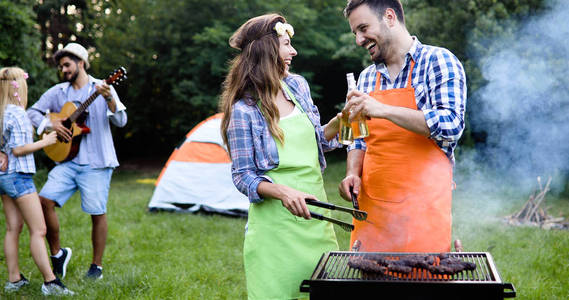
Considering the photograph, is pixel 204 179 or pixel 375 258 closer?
pixel 375 258

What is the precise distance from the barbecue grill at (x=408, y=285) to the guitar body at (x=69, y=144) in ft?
11.1

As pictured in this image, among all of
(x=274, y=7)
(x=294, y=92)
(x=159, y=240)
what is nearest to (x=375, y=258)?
(x=294, y=92)

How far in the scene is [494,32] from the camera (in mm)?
8039

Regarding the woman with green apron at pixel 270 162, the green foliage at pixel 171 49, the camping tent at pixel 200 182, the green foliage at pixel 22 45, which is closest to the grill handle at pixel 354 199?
the woman with green apron at pixel 270 162

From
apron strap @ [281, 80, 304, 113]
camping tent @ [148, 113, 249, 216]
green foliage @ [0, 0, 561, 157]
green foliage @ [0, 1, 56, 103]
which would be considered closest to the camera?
apron strap @ [281, 80, 304, 113]

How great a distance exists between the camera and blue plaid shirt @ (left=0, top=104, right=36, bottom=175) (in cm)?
427

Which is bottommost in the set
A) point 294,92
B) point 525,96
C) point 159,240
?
point 159,240

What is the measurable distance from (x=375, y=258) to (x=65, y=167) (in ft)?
11.6

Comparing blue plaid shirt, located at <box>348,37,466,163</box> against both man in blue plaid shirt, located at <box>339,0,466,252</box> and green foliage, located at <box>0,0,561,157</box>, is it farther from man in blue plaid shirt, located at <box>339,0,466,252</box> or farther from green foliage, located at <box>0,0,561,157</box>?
green foliage, located at <box>0,0,561,157</box>

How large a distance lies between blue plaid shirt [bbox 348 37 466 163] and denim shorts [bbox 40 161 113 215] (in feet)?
10.5

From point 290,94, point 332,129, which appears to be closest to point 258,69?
point 290,94

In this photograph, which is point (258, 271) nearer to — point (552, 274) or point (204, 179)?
point (552, 274)

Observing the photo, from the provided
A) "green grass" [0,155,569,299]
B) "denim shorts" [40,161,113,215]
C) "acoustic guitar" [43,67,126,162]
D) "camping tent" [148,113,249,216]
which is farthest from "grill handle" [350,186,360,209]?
"camping tent" [148,113,249,216]

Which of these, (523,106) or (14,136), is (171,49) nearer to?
(523,106)
